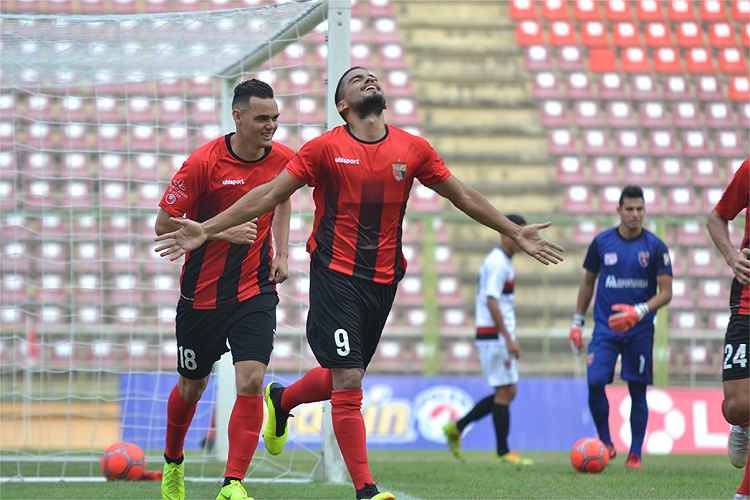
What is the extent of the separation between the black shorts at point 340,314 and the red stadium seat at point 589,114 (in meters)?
14.8

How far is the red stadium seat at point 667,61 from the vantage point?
20766 mm

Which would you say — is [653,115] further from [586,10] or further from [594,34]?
[586,10]

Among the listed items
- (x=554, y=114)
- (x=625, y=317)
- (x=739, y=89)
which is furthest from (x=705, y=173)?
(x=625, y=317)

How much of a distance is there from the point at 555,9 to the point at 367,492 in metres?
17.4

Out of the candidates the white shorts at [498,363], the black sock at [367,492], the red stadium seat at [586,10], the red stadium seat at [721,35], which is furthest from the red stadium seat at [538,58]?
the black sock at [367,492]

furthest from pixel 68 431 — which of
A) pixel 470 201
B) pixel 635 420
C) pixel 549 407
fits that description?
pixel 470 201

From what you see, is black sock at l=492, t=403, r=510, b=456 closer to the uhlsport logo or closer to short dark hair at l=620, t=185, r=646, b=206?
short dark hair at l=620, t=185, r=646, b=206

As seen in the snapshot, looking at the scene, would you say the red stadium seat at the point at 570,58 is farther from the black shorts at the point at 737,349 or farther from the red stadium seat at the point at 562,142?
the black shorts at the point at 737,349

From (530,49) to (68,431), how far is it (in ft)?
37.3

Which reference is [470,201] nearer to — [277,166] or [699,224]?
[277,166]

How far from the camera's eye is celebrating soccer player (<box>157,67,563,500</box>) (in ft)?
18.4

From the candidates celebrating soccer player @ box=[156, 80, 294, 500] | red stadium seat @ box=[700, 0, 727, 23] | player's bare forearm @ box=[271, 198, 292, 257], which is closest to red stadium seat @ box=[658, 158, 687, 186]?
red stadium seat @ box=[700, 0, 727, 23]

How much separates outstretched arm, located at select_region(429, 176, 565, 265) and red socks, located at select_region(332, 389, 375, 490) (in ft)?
3.40

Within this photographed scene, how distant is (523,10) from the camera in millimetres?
21906
